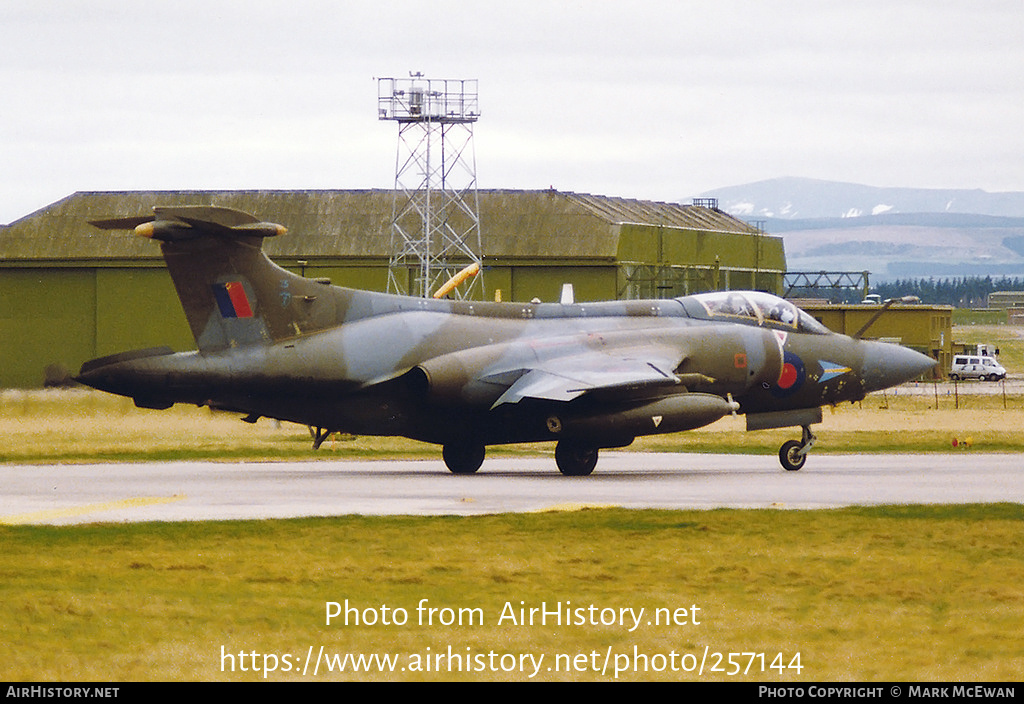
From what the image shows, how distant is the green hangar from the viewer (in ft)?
252

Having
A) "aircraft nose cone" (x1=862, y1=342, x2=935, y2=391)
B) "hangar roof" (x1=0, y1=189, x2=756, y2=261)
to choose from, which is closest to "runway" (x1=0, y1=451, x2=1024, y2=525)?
"aircraft nose cone" (x1=862, y1=342, x2=935, y2=391)

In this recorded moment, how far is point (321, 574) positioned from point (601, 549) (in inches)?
152

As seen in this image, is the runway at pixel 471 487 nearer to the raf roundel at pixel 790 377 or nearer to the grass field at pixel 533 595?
the raf roundel at pixel 790 377

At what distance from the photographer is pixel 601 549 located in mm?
19156

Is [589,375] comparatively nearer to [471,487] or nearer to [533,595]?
[471,487]

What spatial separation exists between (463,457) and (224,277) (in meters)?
6.30

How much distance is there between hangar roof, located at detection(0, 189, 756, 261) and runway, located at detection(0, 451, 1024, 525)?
42061 mm

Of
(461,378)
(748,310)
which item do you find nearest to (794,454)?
(748,310)

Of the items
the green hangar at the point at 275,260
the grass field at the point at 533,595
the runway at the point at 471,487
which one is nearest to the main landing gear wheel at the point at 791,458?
the runway at the point at 471,487

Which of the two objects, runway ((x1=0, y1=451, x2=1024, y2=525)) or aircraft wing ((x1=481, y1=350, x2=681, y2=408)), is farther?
aircraft wing ((x1=481, y1=350, x2=681, y2=408))

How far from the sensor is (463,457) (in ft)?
104

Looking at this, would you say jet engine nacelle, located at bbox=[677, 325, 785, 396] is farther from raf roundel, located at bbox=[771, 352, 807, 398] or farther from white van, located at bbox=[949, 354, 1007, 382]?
white van, located at bbox=[949, 354, 1007, 382]

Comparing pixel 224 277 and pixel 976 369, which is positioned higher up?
pixel 224 277
